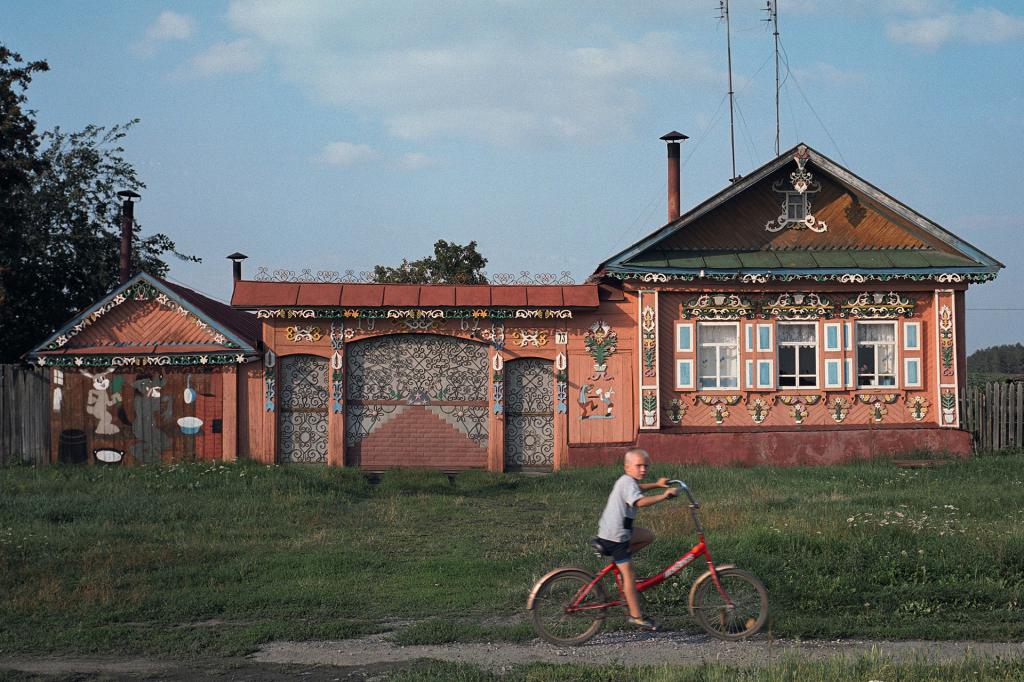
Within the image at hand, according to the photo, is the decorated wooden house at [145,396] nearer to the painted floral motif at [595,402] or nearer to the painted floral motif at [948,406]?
the painted floral motif at [595,402]

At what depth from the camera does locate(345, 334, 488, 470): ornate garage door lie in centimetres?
2017

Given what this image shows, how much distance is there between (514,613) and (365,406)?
1176 cm

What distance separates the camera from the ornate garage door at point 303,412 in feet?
66.2

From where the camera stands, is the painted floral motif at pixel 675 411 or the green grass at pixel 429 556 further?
the painted floral motif at pixel 675 411

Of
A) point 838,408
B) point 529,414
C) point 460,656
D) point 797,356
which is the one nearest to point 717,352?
point 797,356

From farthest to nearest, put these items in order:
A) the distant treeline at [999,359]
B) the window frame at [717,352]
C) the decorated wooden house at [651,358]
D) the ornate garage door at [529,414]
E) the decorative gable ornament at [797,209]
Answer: the distant treeline at [999,359]
the decorative gable ornament at [797,209]
the window frame at [717,352]
the ornate garage door at [529,414]
the decorated wooden house at [651,358]

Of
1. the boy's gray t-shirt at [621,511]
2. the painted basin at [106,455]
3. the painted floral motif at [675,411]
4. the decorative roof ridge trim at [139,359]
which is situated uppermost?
the decorative roof ridge trim at [139,359]

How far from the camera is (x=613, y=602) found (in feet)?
26.4

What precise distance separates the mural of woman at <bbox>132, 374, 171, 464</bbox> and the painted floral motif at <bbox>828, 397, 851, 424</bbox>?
13694 millimetres

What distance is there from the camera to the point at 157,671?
7434 mm

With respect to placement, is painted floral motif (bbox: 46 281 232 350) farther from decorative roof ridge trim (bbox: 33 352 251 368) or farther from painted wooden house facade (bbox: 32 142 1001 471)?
decorative roof ridge trim (bbox: 33 352 251 368)

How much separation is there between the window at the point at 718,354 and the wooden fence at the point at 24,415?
1351cm

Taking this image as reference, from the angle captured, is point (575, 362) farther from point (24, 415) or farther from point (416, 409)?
point (24, 415)

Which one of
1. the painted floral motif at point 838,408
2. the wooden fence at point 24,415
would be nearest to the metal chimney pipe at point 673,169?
the painted floral motif at point 838,408
